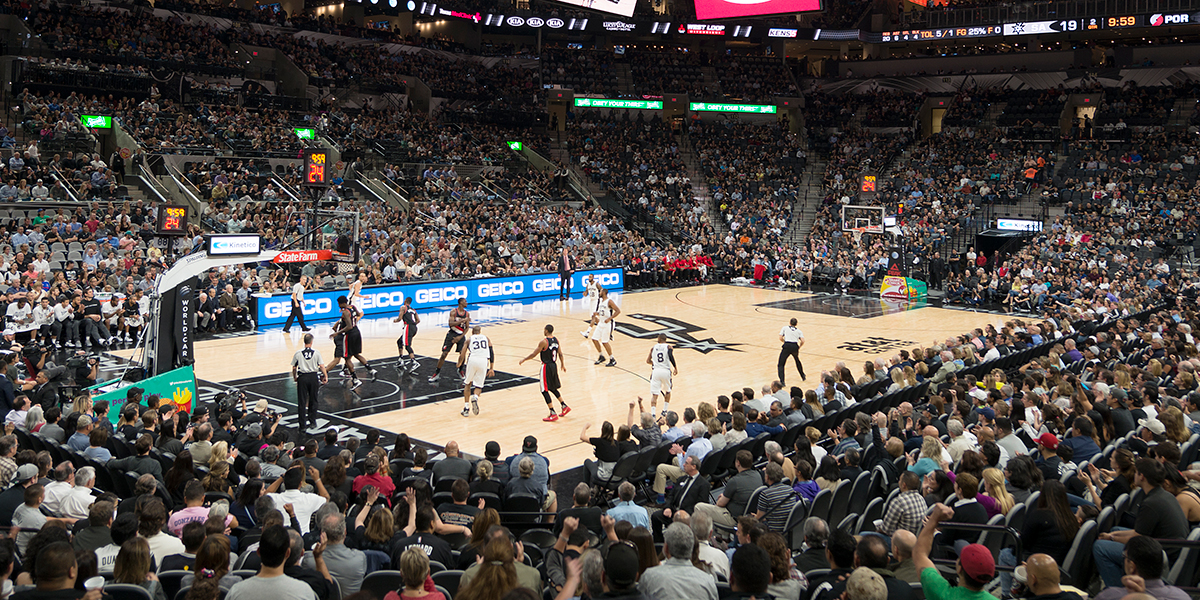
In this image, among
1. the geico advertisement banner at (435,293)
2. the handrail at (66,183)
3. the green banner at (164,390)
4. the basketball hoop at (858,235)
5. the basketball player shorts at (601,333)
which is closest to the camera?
the green banner at (164,390)

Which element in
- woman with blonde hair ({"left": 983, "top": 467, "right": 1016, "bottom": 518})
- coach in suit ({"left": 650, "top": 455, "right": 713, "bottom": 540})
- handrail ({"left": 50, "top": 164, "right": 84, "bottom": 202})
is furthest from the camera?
handrail ({"left": 50, "top": 164, "right": 84, "bottom": 202})

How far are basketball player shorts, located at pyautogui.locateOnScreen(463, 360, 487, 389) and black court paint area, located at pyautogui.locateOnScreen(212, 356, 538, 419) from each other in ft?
3.49

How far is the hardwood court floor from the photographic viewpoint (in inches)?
590

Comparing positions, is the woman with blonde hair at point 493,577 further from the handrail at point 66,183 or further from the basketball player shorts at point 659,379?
the handrail at point 66,183

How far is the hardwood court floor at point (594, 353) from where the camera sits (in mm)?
14984

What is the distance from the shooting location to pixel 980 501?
7652mm

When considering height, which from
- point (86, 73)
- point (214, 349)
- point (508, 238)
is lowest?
point (214, 349)

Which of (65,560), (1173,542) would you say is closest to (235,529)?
(65,560)

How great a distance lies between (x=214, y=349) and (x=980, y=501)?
18.0 m

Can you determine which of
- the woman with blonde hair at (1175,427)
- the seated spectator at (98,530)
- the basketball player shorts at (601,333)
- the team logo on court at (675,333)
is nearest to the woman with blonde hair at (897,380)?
the woman with blonde hair at (1175,427)

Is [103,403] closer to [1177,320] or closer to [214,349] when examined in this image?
[214,349]

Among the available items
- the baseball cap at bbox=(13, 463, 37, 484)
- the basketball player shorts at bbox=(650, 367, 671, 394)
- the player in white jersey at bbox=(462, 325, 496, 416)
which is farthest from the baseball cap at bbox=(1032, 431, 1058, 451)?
the baseball cap at bbox=(13, 463, 37, 484)

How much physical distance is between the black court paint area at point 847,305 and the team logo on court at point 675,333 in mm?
5464

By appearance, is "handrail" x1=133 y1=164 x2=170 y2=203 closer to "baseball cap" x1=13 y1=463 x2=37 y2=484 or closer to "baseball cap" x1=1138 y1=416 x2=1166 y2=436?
"baseball cap" x1=13 y1=463 x2=37 y2=484
